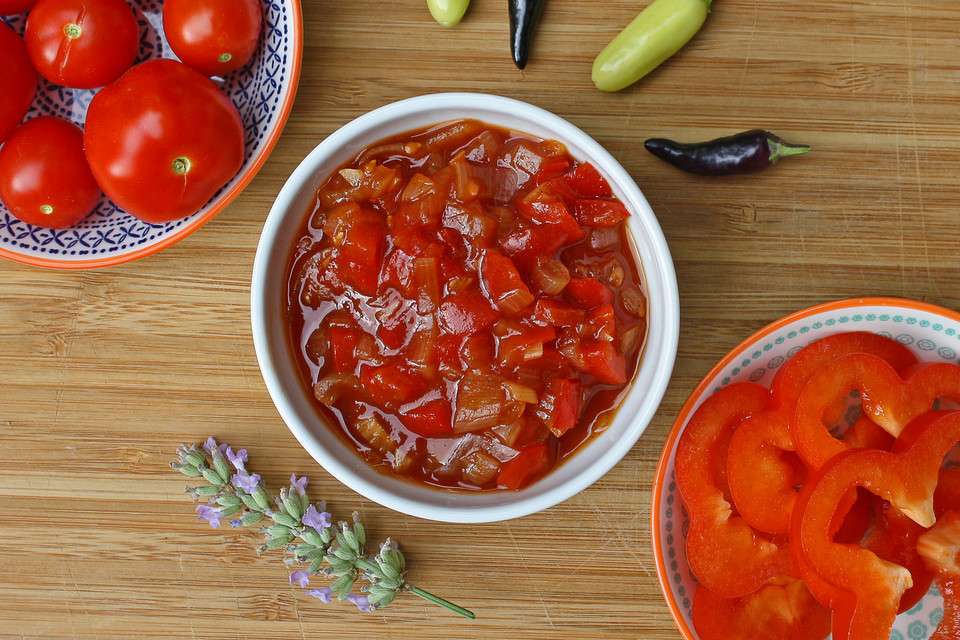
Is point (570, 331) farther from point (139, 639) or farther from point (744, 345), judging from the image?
point (139, 639)

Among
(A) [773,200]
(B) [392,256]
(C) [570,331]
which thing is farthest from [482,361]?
(A) [773,200]

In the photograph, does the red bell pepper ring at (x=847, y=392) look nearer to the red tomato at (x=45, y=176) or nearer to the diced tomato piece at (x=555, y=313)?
the diced tomato piece at (x=555, y=313)

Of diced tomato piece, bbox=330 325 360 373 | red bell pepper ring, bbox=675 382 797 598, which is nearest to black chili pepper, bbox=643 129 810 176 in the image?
red bell pepper ring, bbox=675 382 797 598

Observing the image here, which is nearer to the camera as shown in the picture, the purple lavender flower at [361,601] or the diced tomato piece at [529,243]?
the diced tomato piece at [529,243]

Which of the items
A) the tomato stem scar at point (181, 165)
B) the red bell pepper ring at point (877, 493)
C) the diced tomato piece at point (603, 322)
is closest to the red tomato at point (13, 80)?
the tomato stem scar at point (181, 165)

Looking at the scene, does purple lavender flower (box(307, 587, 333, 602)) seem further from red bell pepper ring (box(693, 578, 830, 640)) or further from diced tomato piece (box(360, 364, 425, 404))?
red bell pepper ring (box(693, 578, 830, 640))

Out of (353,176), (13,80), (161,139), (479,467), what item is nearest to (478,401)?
(479,467)
